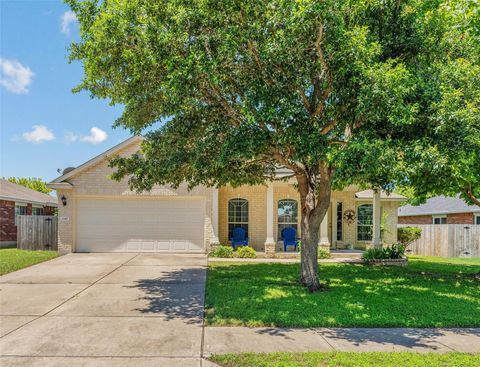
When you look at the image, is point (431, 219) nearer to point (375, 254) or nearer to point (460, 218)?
point (460, 218)

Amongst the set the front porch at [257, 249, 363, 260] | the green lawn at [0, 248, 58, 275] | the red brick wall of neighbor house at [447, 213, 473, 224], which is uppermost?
the red brick wall of neighbor house at [447, 213, 473, 224]

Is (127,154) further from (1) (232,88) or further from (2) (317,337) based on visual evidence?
(2) (317,337)

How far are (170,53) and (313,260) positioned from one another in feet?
19.4

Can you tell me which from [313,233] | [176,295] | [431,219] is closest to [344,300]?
[313,233]

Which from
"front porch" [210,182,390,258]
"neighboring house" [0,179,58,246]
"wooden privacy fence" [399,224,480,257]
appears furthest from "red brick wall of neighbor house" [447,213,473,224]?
"neighboring house" [0,179,58,246]

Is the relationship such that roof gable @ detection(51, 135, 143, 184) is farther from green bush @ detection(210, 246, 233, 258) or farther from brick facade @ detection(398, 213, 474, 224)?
brick facade @ detection(398, 213, 474, 224)

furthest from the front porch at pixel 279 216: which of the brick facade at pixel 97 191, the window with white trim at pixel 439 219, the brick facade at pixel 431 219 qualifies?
the window with white trim at pixel 439 219

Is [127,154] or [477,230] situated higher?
[127,154]

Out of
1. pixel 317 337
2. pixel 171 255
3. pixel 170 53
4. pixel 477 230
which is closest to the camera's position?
pixel 317 337

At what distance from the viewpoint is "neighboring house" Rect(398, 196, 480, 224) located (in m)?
22.6

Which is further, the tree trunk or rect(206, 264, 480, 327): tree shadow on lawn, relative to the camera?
the tree trunk

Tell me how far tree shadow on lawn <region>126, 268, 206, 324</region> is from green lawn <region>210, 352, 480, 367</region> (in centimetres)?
190

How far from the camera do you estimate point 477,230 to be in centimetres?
1917

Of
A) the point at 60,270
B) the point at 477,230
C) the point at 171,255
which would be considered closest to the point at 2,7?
the point at 60,270
